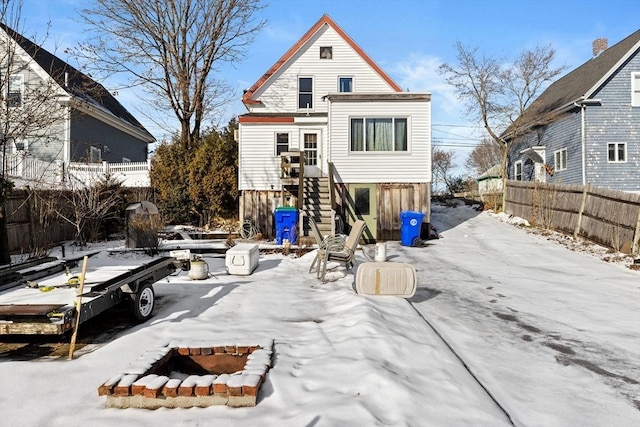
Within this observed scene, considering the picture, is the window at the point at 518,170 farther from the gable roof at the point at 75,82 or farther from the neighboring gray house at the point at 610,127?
the gable roof at the point at 75,82

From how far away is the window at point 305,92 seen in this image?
61.9 ft

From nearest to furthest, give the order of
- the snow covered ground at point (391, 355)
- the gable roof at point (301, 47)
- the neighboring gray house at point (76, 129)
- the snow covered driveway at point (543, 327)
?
the snow covered ground at point (391, 355) < the snow covered driveway at point (543, 327) < the neighboring gray house at point (76, 129) < the gable roof at point (301, 47)

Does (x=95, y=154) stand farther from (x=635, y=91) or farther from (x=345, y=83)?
(x=635, y=91)

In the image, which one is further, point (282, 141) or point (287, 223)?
point (282, 141)

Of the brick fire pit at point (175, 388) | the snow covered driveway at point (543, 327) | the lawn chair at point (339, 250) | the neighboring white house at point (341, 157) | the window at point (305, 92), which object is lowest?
the snow covered driveway at point (543, 327)

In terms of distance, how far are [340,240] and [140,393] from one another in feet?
20.7

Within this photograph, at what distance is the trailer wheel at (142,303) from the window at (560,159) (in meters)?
22.2

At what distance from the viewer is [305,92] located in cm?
1889

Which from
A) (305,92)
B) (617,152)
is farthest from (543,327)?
(617,152)

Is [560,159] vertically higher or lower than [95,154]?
lower

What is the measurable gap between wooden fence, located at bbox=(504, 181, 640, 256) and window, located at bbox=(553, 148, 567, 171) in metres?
4.87

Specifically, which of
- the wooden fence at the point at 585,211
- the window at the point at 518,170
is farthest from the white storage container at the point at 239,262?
the window at the point at 518,170

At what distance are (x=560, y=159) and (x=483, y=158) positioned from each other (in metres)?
39.2

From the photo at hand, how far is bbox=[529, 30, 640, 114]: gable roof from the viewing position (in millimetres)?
19453
